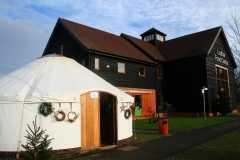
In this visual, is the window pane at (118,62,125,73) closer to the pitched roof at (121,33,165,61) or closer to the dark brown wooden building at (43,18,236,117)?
the dark brown wooden building at (43,18,236,117)

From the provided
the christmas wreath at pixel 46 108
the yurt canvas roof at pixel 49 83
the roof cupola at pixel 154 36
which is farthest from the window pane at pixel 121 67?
the christmas wreath at pixel 46 108

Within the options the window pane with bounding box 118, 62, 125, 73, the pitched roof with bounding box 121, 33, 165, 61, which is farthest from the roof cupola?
the window pane with bounding box 118, 62, 125, 73

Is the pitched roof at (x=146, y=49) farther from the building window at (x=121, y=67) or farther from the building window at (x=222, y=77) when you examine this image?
the building window at (x=222, y=77)

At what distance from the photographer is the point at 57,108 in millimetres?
7152

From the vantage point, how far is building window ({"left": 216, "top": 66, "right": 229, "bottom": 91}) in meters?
22.2

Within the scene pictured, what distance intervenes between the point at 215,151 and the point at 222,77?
18112mm

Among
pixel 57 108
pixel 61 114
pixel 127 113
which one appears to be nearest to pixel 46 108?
pixel 57 108

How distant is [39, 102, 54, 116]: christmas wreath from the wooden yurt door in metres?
1.07

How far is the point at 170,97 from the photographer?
2222 cm

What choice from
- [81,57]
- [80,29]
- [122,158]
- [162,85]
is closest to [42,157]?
[122,158]

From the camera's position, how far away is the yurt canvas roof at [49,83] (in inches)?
282

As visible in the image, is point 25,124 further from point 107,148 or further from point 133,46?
point 133,46

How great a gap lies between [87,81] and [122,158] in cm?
304

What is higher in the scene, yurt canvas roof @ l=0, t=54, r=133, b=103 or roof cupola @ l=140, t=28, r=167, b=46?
roof cupola @ l=140, t=28, r=167, b=46
